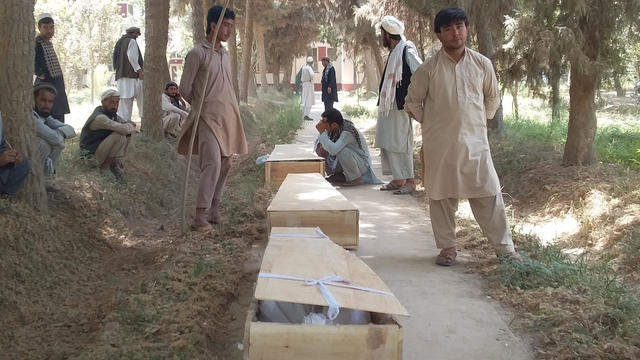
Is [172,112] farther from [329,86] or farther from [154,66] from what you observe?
[329,86]

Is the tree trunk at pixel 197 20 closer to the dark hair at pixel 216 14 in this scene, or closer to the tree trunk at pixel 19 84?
the dark hair at pixel 216 14

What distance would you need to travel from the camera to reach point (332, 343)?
118 inches

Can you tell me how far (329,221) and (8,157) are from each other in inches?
96.8

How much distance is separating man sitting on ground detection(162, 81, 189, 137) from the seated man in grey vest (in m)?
2.85

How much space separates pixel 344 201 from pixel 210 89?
153cm

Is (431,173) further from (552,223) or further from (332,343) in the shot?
(552,223)

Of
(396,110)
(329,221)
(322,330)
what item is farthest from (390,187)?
(322,330)

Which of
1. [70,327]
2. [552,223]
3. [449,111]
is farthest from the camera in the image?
[552,223]

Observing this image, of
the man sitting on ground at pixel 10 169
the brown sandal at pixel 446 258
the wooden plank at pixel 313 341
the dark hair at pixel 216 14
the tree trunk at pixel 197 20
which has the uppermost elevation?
the tree trunk at pixel 197 20

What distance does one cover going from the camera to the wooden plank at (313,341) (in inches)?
117

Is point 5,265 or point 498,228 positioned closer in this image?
point 5,265

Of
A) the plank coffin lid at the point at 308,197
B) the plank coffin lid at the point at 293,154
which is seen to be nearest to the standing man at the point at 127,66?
the plank coffin lid at the point at 293,154

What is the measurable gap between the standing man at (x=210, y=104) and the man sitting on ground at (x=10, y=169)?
4.65 ft

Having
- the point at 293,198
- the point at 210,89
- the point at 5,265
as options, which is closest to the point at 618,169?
the point at 293,198
